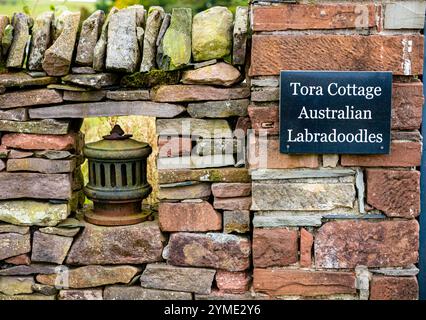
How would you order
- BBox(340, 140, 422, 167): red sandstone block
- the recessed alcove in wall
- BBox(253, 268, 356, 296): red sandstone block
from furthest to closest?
the recessed alcove in wall
BBox(253, 268, 356, 296): red sandstone block
BBox(340, 140, 422, 167): red sandstone block

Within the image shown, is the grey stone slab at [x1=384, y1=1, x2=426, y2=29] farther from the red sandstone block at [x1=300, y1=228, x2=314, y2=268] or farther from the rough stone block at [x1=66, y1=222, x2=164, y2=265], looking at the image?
the rough stone block at [x1=66, y1=222, x2=164, y2=265]

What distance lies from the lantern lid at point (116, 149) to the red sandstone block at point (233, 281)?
Result: 2.52 ft

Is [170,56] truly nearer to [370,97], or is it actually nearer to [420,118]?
[370,97]

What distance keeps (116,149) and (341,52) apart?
1.27m

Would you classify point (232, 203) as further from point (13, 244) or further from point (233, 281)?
point (13, 244)

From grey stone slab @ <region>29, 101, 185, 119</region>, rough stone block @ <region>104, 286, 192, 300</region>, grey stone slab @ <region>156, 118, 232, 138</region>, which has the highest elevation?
grey stone slab @ <region>29, 101, 185, 119</region>

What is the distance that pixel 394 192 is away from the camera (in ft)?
10.9

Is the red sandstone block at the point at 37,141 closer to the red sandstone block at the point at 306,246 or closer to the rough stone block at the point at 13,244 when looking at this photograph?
the rough stone block at the point at 13,244

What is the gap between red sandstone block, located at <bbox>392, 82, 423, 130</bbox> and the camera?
324 cm

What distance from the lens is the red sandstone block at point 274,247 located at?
3.38m

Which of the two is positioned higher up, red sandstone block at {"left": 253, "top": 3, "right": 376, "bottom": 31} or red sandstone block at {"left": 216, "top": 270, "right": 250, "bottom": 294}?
red sandstone block at {"left": 253, "top": 3, "right": 376, "bottom": 31}

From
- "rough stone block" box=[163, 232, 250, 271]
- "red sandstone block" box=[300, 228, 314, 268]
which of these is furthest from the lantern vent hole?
"red sandstone block" box=[300, 228, 314, 268]

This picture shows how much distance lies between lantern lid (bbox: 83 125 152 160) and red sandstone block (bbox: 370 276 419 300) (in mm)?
1387

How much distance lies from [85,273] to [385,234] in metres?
1.57
